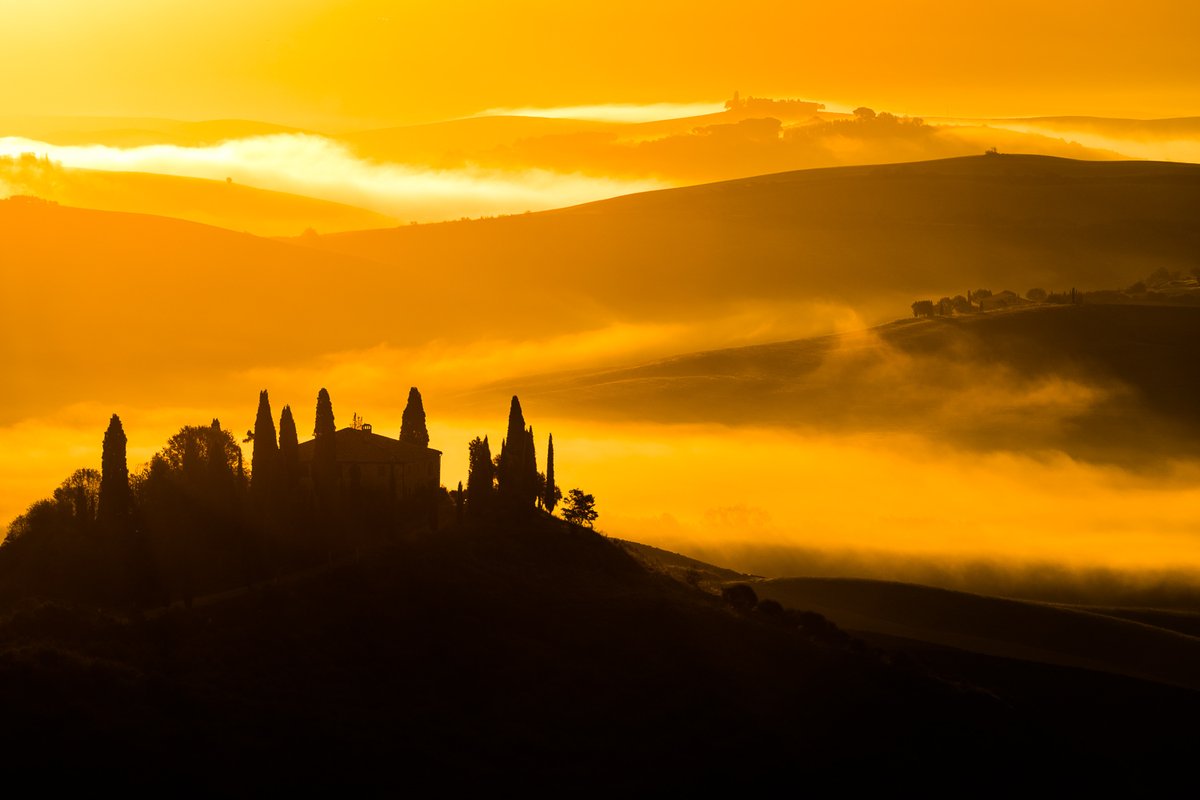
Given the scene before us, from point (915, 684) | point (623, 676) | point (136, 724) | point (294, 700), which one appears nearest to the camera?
point (136, 724)

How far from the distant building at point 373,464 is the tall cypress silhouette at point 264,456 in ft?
6.34

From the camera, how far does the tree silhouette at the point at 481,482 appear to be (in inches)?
4058

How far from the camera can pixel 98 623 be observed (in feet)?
262

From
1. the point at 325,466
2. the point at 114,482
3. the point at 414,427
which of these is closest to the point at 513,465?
the point at 325,466

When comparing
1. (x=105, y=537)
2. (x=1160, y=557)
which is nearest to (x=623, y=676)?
(x=105, y=537)

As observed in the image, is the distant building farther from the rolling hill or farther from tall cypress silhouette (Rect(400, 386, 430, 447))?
the rolling hill

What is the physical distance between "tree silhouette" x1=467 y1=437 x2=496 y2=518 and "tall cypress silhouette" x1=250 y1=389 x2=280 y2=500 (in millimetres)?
10231

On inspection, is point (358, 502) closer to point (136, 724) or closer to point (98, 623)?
point (98, 623)

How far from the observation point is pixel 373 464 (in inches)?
4154

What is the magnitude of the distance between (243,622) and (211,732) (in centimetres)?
900

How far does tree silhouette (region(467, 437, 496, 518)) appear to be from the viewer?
103 metres

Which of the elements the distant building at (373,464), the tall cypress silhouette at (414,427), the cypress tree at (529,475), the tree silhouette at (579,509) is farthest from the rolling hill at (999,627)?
the distant building at (373,464)

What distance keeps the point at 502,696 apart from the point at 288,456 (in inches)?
1108

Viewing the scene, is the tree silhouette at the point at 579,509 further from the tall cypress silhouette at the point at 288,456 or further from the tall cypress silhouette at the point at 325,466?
the tall cypress silhouette at the point at 288,456
